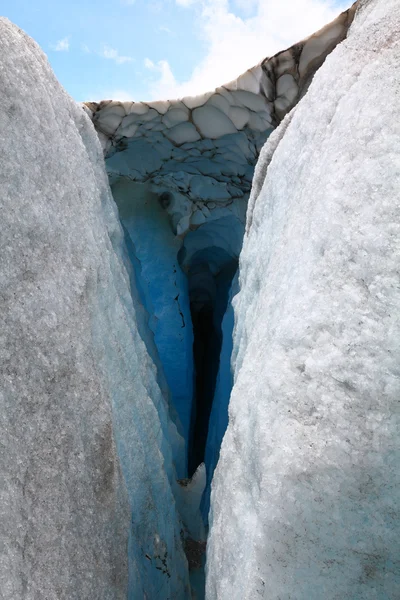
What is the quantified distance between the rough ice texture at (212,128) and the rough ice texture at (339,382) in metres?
0.94

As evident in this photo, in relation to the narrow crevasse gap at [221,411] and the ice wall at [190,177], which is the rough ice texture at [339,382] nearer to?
the ice wall at [190,177]

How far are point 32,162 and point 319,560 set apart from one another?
90cm

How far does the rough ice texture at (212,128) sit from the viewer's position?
5.65 ft

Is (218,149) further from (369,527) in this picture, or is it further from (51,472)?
(369,527)

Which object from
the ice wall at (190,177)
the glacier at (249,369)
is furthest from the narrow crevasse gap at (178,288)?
the glacier at (249,369)

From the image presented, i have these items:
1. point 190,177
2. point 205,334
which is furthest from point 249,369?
point 205,334

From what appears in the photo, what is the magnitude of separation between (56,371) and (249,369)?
15.8 inches

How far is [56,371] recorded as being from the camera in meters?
0.91

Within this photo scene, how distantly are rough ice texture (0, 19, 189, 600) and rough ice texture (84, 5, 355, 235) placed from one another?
0.92m

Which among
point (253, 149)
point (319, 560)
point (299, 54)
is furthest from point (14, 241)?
point (253, 149)

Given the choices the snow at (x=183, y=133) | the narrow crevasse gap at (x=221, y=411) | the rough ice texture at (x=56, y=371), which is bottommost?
the narrow crevasse gap at (x=221, y=411)

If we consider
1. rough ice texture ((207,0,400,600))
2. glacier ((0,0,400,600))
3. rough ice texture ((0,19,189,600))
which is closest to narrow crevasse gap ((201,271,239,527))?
glacier ((0,0,400,600))

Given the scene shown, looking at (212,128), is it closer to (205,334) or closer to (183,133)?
(183,133)

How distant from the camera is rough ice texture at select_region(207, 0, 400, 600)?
60 centimetres
